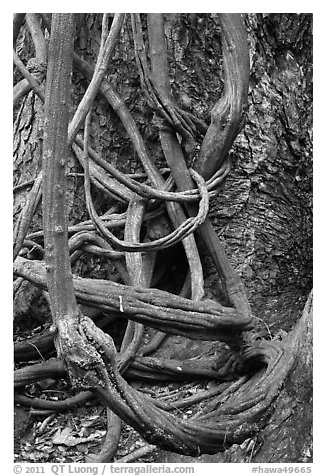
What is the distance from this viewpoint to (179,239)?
1.55 m

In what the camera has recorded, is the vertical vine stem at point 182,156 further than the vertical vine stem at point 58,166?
Yes

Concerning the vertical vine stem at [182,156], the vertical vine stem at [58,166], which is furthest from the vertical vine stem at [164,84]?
the vertical vine stem at [58,166]

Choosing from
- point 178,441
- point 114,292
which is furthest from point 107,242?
point 178,441

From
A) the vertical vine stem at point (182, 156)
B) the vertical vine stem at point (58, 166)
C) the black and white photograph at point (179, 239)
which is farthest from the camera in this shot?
the vertical vine stem at point (182, 156)

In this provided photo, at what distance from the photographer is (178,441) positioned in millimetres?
1264

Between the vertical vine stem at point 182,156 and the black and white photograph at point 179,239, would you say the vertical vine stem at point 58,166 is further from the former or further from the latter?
the vertical vine stem at point 182,156

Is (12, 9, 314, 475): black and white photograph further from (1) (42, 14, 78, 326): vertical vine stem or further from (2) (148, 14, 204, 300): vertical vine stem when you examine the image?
(1) (42, 14, 78, 326): vertical vine stem

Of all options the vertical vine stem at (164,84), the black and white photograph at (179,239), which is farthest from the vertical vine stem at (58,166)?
the vertical vine stem at (164,84)

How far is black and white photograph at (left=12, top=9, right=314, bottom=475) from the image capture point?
1396 millimetres

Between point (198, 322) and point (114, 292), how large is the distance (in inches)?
6.7

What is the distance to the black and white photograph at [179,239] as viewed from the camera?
1396 mm

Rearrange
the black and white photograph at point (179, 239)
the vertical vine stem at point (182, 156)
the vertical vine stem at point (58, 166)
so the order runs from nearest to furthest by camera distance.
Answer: the vertical vine stem at point (58, 166) → the black and white photograph at point (179, 239) → the vertical vine stem at point (182, 156)
